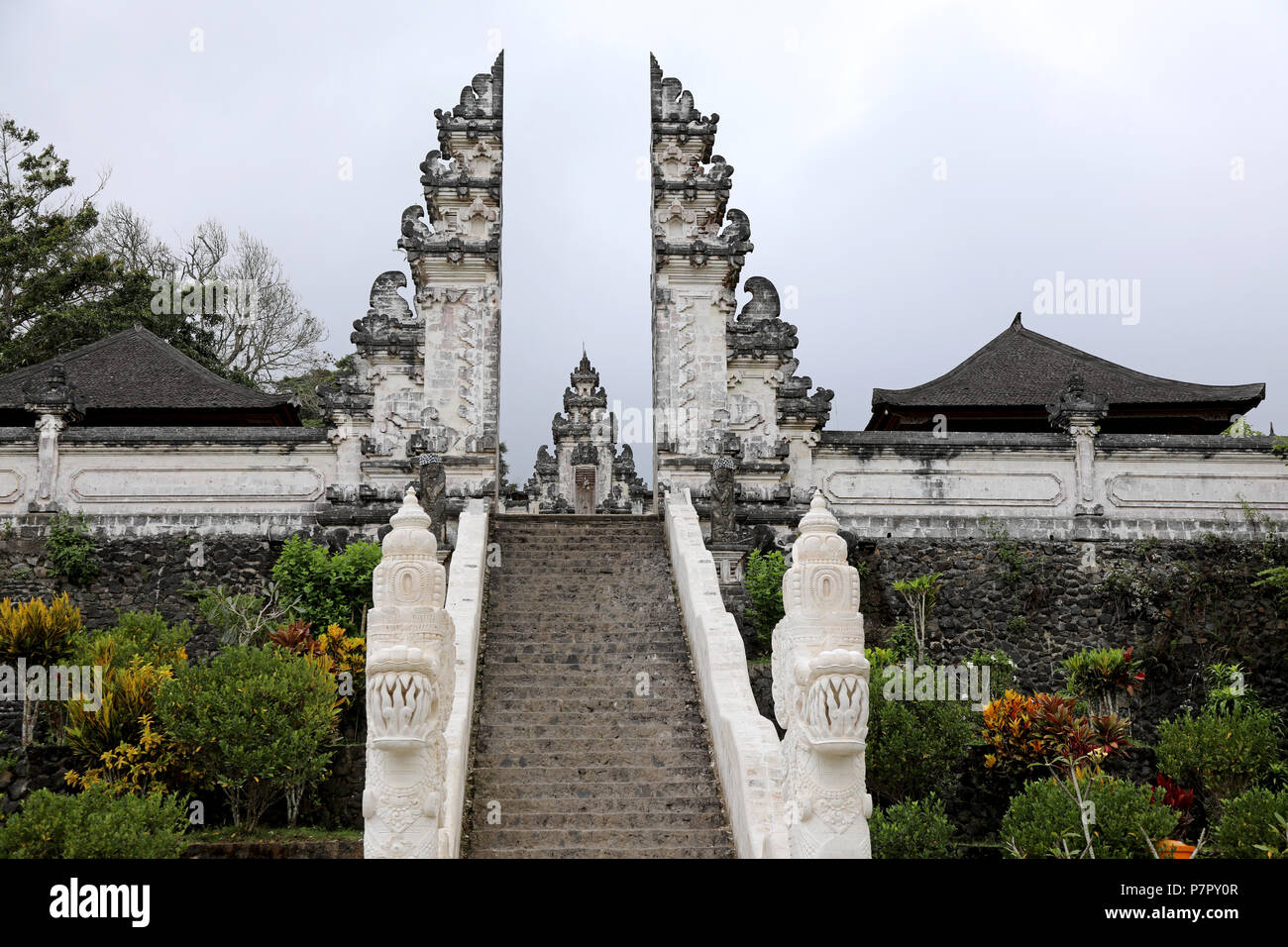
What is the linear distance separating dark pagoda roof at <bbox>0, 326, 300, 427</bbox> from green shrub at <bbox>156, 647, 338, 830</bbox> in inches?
347

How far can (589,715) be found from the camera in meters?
11.8

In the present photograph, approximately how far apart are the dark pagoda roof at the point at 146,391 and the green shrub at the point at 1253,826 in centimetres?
1465

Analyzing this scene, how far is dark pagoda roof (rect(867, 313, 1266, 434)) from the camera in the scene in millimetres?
19688

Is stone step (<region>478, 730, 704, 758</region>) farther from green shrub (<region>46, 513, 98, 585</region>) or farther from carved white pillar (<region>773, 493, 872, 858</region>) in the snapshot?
green shrub (<region>46, 513, 98, 585</region>)

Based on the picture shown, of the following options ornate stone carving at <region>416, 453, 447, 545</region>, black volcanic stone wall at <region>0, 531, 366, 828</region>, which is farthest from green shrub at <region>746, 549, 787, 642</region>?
black volcanic stone wall at <region>0, 531, 366, 828</region>

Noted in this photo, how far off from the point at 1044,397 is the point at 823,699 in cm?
1348

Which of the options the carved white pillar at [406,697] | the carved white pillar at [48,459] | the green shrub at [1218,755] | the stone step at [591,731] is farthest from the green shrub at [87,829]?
the green shrub at [1218,755]

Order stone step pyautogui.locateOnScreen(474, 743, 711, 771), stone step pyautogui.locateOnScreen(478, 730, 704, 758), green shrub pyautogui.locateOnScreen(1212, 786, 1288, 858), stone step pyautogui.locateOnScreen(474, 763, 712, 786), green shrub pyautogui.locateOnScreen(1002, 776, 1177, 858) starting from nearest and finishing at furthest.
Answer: green shrub pyautogui.locateOnScreen(1212, 786, 1288, 858) → green shrub pyautogui.locateOnScreen(1002, 776, 1177, 858) → stone step pyautogui.locateOnScreen(474, 763, 712, 786) → stone step pyautogui.locateOnScreen(474, 743, 711, 771) → stone step pyautogui.locateOnScreen(478, 730, 704, 758)

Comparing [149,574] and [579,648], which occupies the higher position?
[149,574]

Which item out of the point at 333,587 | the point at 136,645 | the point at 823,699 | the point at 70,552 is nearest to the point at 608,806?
the point at 823,699

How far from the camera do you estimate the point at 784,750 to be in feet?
28.9

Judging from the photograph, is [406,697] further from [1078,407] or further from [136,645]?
[1078,407]
